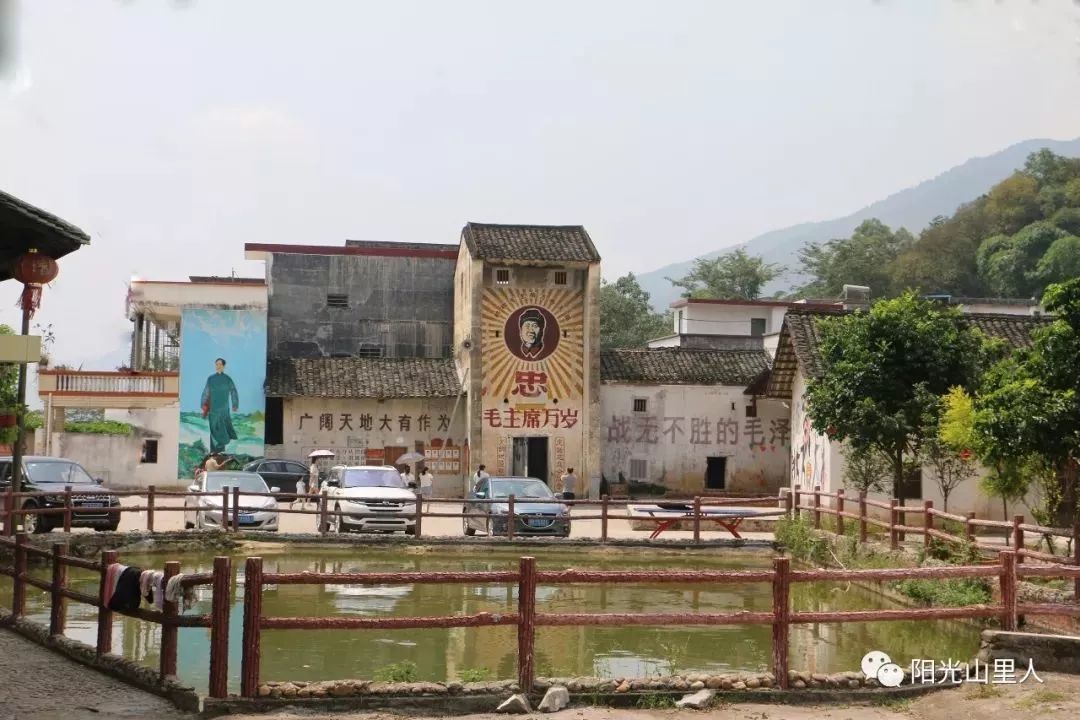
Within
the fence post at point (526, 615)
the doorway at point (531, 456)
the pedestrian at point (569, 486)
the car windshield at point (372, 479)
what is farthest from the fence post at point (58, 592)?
the doorway at point (531, 456)

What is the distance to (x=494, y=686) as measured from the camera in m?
9.13

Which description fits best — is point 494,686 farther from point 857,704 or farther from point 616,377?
point 616,377

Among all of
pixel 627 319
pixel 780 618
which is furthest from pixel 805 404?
pixel 627 319

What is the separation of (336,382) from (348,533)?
12.7 metres

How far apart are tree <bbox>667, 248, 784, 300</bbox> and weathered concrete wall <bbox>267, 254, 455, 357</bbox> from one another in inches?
1297

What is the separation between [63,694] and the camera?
9234 millimetres

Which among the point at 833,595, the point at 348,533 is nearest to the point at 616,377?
the point at 348,533

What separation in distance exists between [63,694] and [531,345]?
2657 cm

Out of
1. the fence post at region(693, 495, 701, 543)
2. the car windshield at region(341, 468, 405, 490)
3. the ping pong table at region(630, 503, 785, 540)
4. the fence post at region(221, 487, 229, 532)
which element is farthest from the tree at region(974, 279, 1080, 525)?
the fence post at region(221, 487, 229, 532)

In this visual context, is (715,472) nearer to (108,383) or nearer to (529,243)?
(529,243)

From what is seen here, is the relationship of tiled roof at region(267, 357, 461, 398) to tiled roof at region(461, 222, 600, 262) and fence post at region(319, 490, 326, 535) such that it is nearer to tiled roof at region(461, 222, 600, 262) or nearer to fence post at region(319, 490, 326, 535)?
tiled roof at region(461, 222, 600, 262)

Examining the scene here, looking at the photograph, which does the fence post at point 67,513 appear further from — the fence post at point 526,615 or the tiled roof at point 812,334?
the tiled roof at point 812,334

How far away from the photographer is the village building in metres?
27.4

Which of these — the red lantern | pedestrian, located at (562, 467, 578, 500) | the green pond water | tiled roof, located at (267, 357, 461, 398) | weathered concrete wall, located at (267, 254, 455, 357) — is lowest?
the green pond water
